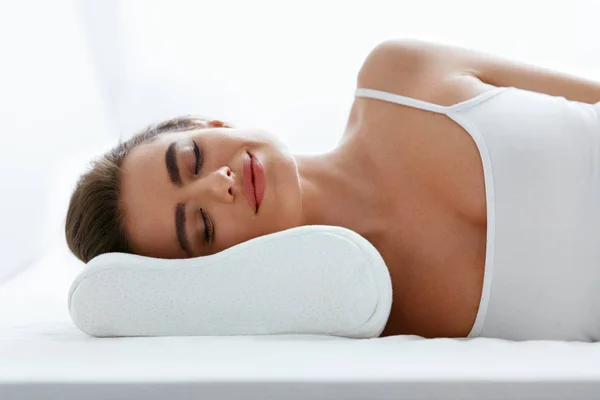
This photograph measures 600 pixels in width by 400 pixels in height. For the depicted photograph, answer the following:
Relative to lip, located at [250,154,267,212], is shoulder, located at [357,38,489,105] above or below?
above

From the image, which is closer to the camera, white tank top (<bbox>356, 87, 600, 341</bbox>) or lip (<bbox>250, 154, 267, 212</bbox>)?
white tank top (<bbox>356, 87, 600, 341</bbox>)

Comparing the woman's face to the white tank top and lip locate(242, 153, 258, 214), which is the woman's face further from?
the white tank top

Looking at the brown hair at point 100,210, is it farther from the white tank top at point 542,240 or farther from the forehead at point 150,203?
the white tank top at point 542,240

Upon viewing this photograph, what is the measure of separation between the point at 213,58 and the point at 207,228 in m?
1.43

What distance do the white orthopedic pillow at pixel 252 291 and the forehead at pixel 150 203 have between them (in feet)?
0.40

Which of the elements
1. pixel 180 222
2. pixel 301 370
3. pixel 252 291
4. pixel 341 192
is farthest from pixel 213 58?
pixel 301 370

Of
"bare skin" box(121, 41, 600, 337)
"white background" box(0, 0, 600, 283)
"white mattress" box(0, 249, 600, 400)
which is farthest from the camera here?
"white background" box(0, 0, 600, 283)

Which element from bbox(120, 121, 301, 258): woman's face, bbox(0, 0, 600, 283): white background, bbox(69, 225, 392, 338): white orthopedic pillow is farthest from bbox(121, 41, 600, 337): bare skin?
bbox(0, 0, 600, 283): white background

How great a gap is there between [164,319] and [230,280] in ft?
0.43

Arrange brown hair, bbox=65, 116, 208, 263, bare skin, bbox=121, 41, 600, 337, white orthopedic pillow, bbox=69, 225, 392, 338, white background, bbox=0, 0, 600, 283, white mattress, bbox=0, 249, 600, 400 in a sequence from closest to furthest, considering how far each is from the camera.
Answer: white mattress, bbox=0, 249, 600, 400 < white orthopedic pillow, bbox=69, 225, 392, 338 < bare skin, bbox=121, 41, 600, 337 < brown hair, bbox=65, 116, 208, 263 < white background, bbox=0, 0, 600, 283

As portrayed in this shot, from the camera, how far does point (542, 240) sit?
51.1 inches

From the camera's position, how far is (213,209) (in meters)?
1.40

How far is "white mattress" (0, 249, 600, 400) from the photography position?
2.89 ft

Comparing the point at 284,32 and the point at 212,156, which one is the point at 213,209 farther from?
the point at 284,32
